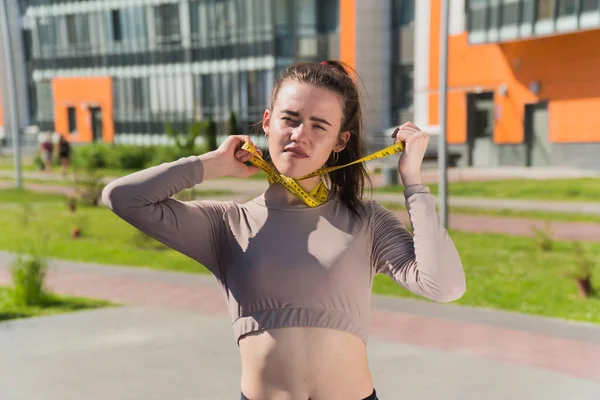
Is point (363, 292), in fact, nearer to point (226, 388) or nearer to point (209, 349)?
point (226, 388)

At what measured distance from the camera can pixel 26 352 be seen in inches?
232

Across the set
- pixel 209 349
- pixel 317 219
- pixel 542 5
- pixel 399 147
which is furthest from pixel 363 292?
pixel 542 5

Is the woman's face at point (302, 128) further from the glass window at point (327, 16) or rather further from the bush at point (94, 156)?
the glass window at point (327, 16)

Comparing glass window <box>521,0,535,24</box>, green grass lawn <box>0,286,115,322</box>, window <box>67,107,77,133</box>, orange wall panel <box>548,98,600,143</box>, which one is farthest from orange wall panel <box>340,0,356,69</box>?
green grass lawn <box>0,286,115,322</box>

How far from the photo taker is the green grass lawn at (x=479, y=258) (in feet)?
25.0

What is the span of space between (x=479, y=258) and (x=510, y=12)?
54.8ft

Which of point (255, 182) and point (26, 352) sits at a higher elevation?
point (26, 352)

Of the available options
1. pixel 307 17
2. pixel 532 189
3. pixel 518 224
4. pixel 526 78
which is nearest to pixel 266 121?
pixel 518 224

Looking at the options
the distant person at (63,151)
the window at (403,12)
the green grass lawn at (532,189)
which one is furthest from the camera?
the window at (403,12)

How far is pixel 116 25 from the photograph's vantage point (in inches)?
1452

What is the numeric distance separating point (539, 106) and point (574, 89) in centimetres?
162

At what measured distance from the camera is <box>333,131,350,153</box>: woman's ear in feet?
6.28

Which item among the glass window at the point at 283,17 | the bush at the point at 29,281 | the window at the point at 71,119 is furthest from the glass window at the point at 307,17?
the bush at the point at 29,281

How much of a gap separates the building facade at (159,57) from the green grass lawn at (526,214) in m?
15.9
